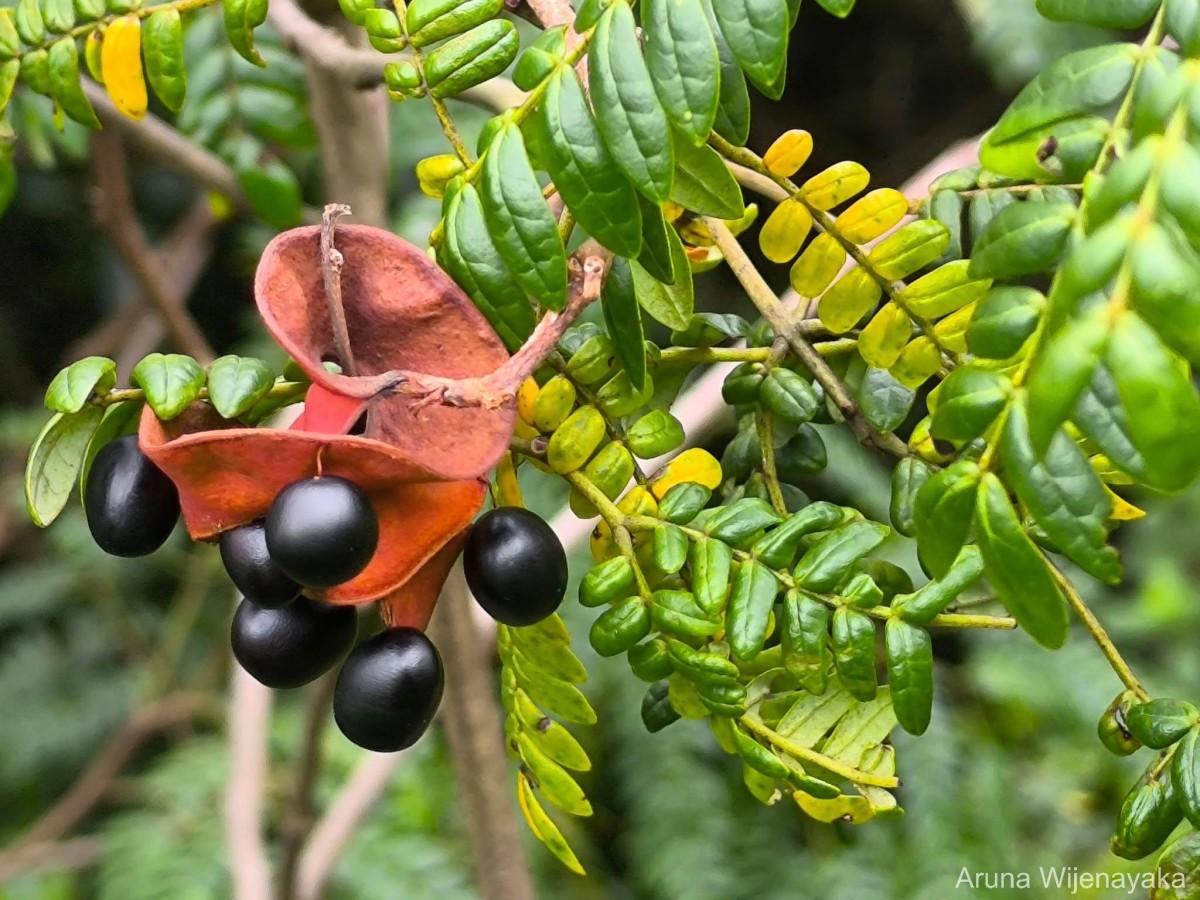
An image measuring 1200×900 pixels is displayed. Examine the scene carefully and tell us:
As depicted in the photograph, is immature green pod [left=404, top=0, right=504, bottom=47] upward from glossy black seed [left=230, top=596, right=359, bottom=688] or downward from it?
upward

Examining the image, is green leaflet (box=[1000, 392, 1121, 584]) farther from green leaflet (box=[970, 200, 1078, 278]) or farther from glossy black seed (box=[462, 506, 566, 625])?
glossy black seed (box=[462, 506, 566, 625])

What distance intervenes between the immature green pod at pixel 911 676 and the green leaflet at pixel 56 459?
1.08 feet

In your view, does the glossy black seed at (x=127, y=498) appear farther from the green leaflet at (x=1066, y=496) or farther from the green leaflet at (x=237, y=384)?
the green leaflet at (x=1066, y=496)

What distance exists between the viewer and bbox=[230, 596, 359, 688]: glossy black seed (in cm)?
Answer: 44

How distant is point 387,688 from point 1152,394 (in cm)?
29

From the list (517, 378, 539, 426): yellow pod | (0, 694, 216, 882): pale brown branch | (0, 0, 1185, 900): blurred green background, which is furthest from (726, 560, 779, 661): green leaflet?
(0, 694, 216, 882): pale brown branch

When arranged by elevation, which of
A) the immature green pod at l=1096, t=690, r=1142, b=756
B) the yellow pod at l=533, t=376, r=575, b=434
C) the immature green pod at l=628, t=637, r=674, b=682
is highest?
the yellow pod at l=533, t=376, r=575, b=434

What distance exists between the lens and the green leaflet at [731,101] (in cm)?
44

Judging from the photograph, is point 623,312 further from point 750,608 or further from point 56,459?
point 56,459

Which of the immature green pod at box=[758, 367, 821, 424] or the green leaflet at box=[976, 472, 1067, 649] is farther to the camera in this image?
the immature green pod at box=[758, 367, 821, 424]

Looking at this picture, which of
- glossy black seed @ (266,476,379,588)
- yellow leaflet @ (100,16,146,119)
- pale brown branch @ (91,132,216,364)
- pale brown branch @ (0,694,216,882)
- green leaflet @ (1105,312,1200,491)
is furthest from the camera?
pale brown branch @ (0,694,216,882)

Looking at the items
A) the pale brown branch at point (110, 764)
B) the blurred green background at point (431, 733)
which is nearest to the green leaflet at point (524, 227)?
the blurred green background at point (431, 733)

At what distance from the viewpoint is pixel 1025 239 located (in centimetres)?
34

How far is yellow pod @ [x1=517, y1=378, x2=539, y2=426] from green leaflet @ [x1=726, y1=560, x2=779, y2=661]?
11cm
